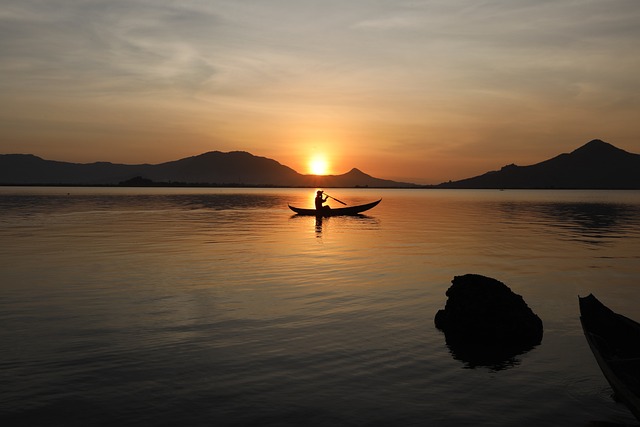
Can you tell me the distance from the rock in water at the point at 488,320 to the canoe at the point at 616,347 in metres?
1.57

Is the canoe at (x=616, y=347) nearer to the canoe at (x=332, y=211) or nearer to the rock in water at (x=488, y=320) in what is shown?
the rock in water at (x=488, y=320)

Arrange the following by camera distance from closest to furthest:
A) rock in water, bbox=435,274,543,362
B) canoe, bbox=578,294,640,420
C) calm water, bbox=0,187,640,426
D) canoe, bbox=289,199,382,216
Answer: canoe, bbox=578,294,640,420, calm water, bbox=0,187,640,426, rock in water, bbox=435,274,543,362, canoe, bbox=289,199,382,216

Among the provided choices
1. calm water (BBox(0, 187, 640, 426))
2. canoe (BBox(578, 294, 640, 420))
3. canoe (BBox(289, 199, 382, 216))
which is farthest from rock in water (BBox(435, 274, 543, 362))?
canoe (BBox(289, 199, 382, 216))

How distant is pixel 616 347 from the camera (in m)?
12.1

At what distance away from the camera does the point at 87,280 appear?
22203mm

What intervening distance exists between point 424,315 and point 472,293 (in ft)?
7.61

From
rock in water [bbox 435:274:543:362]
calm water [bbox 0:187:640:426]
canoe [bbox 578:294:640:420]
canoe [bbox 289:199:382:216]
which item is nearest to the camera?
canoe [bbox 578:294:640:420]

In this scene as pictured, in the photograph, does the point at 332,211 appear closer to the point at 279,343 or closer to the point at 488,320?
the point at 488,320

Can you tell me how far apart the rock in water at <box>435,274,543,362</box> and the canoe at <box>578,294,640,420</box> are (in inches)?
61.7

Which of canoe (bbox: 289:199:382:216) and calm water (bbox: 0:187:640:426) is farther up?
canoe (bbox: 289:199:382:216)

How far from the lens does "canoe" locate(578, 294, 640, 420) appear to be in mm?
9125

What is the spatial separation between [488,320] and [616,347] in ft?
10.3

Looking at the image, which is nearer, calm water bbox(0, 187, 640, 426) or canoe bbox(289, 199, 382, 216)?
calm water bbox(0, 187, 640, 426)

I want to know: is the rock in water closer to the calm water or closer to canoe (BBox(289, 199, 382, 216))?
the calm water
